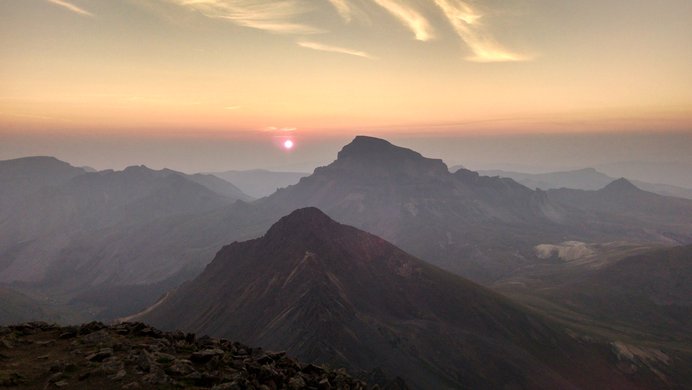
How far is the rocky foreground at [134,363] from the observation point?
26.5 metres

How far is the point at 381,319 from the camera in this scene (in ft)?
488

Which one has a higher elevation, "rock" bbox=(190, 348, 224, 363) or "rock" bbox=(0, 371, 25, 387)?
"rock" bbox=(0, 371, 25, 387)

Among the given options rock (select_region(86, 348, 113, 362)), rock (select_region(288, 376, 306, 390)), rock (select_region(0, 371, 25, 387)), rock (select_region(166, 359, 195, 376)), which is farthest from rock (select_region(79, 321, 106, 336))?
rock (select_region(288, 376, 306, 390))

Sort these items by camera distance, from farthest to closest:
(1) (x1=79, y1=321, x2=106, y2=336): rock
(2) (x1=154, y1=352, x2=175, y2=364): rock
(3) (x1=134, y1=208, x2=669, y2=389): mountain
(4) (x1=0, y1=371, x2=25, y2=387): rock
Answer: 1. (3) (x1=134, y1=208, x2=669, y2=389): mountain
2. (1) (x1=79, y1=321, x2=106, y2=336): rock
3. (2) (x1=154, y1=352, x2=175, y2=364): rock
4. (4) (x1=0, y1=371, x2=25, y2=387): rock

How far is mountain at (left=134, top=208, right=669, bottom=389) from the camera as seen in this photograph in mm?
126375

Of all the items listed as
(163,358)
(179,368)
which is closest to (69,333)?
(163,358)

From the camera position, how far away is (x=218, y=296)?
17725 centimetres

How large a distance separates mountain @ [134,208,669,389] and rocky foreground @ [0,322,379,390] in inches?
3207

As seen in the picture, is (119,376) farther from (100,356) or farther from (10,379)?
(10,379)

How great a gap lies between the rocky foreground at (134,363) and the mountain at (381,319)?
267 feet

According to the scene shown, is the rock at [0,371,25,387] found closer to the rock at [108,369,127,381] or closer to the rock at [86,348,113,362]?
the rock at [86,348,113,362]

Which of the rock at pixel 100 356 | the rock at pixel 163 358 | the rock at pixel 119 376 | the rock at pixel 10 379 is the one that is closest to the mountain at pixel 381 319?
the rock at pixel 163 358

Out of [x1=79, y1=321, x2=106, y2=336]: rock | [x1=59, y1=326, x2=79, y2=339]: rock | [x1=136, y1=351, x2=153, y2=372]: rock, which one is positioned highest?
[x1=136, y1=351, x2=153, y2=372]: rock

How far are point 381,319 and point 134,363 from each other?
128616 mm
